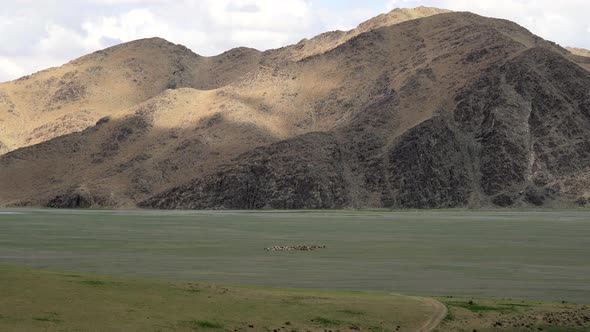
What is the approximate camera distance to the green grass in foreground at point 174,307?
75.4ft

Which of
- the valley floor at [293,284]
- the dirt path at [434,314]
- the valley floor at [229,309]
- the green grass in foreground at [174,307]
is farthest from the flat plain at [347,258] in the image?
the green grass in foreground at [174,307]

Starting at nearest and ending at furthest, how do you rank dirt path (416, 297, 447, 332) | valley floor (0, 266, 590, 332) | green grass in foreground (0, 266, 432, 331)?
green grass in foreground (0, 266, 432, 331) < valley floor (0, 266, 590, 332) < dirt path (416, 297, 447, 332)

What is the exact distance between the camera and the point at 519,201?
585 feet

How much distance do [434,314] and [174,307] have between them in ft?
26.0

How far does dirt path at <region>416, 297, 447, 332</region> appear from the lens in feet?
86.9

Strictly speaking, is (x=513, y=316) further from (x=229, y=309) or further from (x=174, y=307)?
(x=174, y=307)

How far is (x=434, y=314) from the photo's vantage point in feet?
91.9

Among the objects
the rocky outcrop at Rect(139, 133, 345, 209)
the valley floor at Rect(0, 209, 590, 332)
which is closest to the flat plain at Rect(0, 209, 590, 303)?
the valley floor at Rect(0, 209, 590, 332)

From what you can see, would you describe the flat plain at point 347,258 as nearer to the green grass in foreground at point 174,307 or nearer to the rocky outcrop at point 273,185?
the green grass in foreground at point 174,307

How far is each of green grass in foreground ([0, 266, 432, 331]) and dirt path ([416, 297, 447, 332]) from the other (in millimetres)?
251

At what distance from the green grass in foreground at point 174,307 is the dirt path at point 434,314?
0.25 metres

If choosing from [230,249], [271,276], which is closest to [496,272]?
[271,276]

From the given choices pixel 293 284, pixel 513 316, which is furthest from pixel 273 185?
pixel 513 316

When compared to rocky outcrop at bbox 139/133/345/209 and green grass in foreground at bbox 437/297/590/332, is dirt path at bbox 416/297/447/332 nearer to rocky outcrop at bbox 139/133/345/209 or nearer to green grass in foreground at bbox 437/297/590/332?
green grass in foreground at bbox 437/297/590/332
